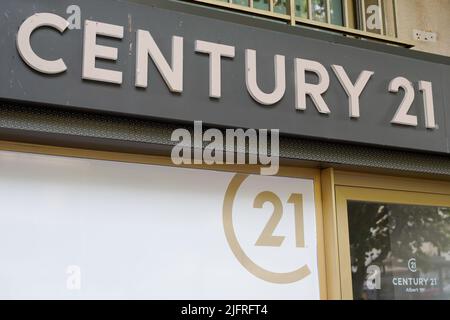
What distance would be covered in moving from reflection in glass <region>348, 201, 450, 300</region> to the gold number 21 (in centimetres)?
35

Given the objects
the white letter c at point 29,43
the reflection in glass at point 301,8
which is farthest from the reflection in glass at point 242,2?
the white letter c at point 29,43

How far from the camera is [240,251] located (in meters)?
3.60

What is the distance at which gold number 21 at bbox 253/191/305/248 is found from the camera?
3689mm

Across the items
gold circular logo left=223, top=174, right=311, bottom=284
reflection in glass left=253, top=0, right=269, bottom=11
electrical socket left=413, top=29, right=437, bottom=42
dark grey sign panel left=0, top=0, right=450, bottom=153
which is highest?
reflection in glass left=253, top=0, right=269, bottom=11

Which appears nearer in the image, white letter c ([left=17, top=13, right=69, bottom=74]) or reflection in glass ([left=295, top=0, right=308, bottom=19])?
white letter c ([left=17, top=13, right=69, bottom=74])

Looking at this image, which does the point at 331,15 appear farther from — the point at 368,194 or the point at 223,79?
the point at 223,79

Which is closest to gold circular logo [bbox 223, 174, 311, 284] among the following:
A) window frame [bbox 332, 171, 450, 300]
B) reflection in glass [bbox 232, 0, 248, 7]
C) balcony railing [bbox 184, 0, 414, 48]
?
window frame [bbox 332, 171, 450, 300]

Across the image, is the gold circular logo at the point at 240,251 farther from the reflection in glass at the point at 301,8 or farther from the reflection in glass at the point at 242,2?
the reflection in glass at the point at 301,8

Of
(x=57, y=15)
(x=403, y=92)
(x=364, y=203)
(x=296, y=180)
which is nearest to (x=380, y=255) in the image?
(x=364, y=203)

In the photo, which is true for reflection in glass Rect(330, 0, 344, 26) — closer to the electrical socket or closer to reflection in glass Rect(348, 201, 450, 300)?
the electrical socket

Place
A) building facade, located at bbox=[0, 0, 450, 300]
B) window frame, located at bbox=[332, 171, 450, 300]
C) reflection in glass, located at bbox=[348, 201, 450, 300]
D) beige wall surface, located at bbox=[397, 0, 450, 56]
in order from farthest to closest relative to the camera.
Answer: beige wall surface, located at bbox=[397, 0, 450, 56]
reflection in glass, located at bbox=[348, 201, 450, 300]
window frame, located at bbox=[332, 171, 450, 300]
building facade, located at bbox=[0, 0, 450, 300]

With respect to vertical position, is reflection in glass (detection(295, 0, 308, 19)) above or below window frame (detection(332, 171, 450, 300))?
above

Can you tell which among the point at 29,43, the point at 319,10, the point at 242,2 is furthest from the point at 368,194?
the point at 29,43

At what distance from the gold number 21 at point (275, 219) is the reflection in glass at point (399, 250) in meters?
0.35
